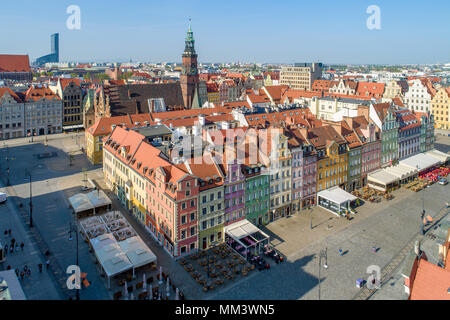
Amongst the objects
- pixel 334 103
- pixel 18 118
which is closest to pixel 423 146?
pixel 334 103

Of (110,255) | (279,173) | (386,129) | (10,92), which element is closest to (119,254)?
(110,255)

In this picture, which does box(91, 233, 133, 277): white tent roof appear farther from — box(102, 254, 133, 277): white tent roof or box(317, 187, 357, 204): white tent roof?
box(317, 187, 357, 204): white tent roof

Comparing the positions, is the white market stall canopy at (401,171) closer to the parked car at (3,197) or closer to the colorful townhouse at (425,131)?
the colorful townhouse at (425,131)

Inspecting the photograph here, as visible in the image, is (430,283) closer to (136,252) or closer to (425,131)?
(136,252)

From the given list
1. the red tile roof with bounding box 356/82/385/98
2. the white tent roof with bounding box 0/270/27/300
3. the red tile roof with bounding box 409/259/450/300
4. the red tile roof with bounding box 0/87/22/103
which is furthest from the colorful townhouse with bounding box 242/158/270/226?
the red tile roof with bounding box 356/82/385/98

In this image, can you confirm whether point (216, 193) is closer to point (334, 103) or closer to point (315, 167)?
point (315, 167)
